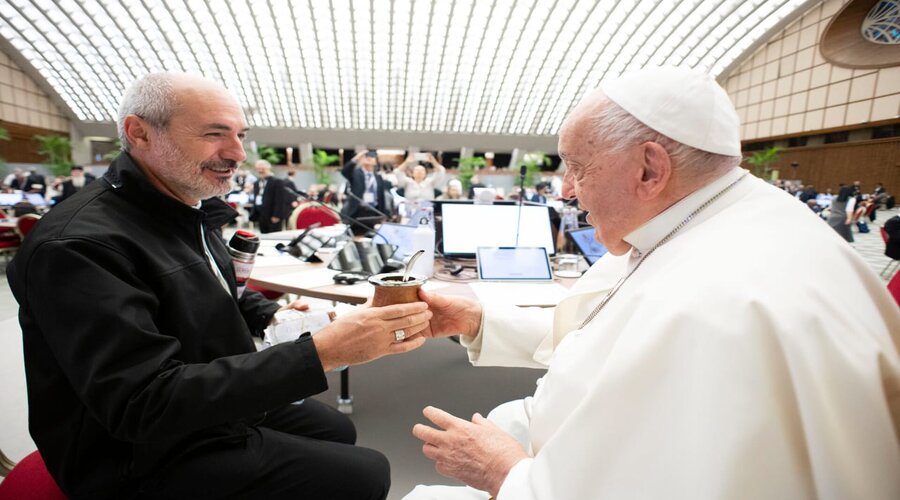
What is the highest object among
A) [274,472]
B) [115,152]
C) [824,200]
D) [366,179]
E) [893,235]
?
[115,152]

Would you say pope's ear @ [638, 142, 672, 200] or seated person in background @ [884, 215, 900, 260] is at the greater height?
pope's ear @ [638, 142, 672, 200]

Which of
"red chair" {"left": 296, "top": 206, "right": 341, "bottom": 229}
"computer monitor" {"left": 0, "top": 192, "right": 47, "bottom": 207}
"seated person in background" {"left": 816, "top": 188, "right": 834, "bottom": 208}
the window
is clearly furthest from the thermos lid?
the window

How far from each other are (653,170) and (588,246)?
1866 millimetres

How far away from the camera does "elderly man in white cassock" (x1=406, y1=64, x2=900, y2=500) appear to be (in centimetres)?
75

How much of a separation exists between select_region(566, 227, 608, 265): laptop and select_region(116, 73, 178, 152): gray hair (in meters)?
2.31

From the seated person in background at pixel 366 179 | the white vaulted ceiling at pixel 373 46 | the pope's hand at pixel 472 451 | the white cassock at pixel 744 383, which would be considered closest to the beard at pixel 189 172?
the pope's hand at pixel 472 451

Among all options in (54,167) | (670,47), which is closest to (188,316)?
(54,167)

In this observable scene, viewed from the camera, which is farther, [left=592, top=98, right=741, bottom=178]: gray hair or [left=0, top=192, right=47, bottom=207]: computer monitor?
[left=0, top=192, right=47, bottom=207]: computer monitor

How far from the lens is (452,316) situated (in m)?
1.67

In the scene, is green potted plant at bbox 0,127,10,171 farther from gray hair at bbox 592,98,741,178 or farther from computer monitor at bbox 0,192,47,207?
gray hair at bbox 592,98,741,178

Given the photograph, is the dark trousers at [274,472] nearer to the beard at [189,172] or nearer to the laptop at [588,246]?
the beard at [189,172]

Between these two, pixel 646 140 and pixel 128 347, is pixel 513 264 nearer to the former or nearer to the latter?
pixel 646 140

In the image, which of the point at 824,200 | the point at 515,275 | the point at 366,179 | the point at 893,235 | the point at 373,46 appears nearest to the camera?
the point at 515,275

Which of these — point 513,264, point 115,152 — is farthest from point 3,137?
point 513,264
